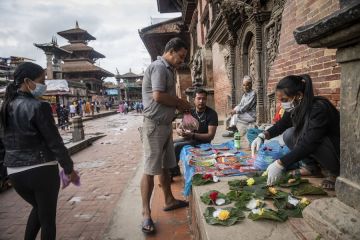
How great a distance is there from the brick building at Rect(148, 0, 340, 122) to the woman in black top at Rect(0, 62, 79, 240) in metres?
3.05

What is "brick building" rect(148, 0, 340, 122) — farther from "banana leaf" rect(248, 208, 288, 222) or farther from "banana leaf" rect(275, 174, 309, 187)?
"banana leaf" rect(248, 208, 288, 222)

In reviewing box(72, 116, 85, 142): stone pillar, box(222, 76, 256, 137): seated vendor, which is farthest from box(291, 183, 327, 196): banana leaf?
box(72, 116, 85, 142): stone pillar

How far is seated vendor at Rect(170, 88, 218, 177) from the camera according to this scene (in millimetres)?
4773

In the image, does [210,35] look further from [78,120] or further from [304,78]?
[304,78]

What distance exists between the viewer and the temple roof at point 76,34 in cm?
4859

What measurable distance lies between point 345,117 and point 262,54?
5.43m

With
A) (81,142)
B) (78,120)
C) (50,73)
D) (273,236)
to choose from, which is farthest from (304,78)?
(50,73)

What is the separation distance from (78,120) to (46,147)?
28.6ft

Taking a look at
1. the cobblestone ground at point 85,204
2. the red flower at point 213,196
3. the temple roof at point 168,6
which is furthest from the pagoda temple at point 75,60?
the red flower at point 213,196

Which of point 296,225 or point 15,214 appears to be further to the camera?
point 15,214

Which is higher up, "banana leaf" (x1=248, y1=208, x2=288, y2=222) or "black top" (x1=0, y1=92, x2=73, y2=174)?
"black top" (x1=0, y1=92, x2=73, y2=174)

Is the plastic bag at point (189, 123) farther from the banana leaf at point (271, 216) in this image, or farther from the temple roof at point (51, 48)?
the temple roof at point (51, 48)

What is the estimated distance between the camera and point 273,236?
72.7 inches

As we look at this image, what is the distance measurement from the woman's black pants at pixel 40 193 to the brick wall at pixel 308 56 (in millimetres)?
3100
